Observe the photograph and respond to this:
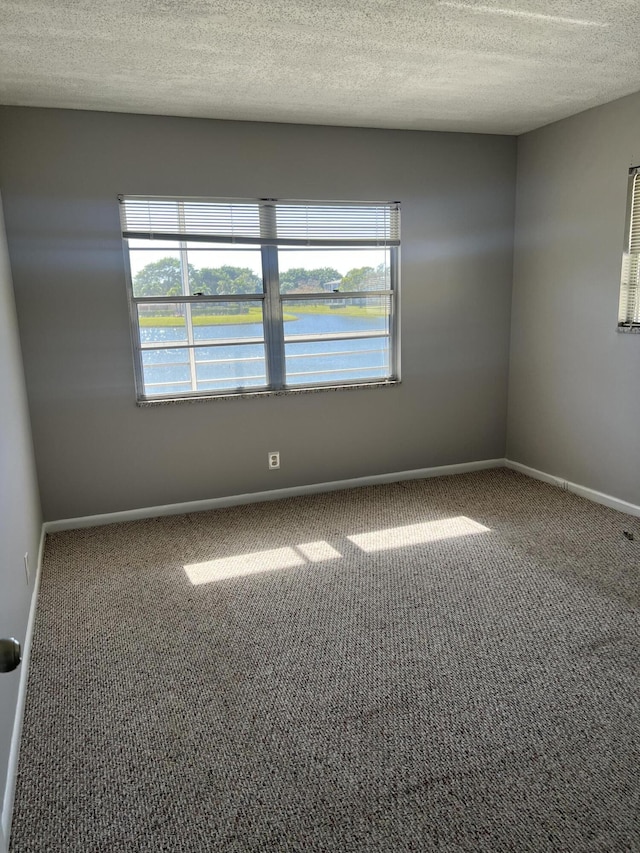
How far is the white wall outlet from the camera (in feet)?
14.1

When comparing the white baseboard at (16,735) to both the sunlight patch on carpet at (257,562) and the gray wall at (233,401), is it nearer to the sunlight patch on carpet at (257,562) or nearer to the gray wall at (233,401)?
the sunlight patch on carpet at (257,562)

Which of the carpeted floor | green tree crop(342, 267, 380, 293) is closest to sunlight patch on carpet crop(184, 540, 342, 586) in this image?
the carpeted floor

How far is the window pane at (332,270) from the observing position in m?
4.15

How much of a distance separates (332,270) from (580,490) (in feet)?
7.59

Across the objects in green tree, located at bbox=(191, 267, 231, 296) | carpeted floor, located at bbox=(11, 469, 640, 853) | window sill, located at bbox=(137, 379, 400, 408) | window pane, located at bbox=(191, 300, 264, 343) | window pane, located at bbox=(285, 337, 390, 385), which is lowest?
carpeted floor, located at bbox=(11, 469, 640, 853)

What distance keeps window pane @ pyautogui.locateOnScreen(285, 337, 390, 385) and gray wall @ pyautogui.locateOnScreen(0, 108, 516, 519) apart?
0.44 feet

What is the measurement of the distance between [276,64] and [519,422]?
314 cm

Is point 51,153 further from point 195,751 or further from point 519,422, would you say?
point 519,422

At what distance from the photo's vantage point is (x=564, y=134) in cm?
407

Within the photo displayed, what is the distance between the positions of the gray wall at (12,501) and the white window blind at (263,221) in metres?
0.84

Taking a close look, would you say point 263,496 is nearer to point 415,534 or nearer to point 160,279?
point 415,534

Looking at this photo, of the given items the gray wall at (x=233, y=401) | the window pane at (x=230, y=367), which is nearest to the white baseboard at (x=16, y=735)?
the gray wall at (x=233, y=401)

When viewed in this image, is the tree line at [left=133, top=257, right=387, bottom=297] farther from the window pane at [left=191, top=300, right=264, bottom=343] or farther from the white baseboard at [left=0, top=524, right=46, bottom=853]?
the white baseboard at [left=0, top=524, right=46, bottom=853]

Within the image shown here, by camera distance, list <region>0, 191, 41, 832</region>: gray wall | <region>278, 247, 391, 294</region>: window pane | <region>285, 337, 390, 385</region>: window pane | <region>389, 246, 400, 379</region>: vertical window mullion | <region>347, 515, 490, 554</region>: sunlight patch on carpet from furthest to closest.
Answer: <region>389, 246, 400, 379</region>: vertical window mullion
<region>285, 337, 390, 385</region>: window pane
<region>278, 247, 391, 294</region>: window pane
<region>347, 515, 490, 554</region>: sunlight patch on carpet
<region>0, 191, 41, 832</region>: gray wall
